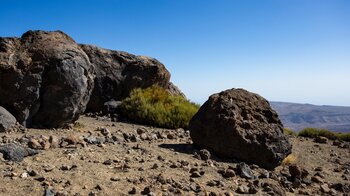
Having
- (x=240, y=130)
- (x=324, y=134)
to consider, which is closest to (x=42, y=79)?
(x=240, y=130)

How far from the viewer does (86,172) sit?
580cm

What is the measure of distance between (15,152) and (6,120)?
227cm

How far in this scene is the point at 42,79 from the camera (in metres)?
8.89

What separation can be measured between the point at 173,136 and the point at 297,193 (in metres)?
3.81

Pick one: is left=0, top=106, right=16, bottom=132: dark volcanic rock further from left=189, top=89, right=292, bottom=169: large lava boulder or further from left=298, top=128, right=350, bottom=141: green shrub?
left=298, top=128, right=350, bottom=141: green shrub

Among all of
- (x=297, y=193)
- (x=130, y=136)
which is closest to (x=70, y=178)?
(x=130, y=136)

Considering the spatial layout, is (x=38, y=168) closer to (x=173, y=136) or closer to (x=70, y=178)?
(x=70, y=178)

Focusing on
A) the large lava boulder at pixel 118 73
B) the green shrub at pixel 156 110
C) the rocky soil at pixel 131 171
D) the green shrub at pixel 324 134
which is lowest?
the rocky soil at pixel 131 171

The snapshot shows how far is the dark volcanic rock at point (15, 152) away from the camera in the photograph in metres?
5.93

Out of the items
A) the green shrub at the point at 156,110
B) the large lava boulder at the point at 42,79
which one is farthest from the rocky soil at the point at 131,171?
the green shrub at the point at 156,110

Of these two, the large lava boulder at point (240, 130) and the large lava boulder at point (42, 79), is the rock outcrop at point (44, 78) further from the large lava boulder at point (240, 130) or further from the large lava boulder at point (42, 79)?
the large lava boulder at point (240, 130)

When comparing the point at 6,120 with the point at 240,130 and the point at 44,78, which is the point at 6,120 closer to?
the point at 44,78

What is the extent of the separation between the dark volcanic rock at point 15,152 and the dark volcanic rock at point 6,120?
1833 mm

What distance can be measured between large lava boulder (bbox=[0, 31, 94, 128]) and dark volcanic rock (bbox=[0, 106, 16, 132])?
0.33 m
